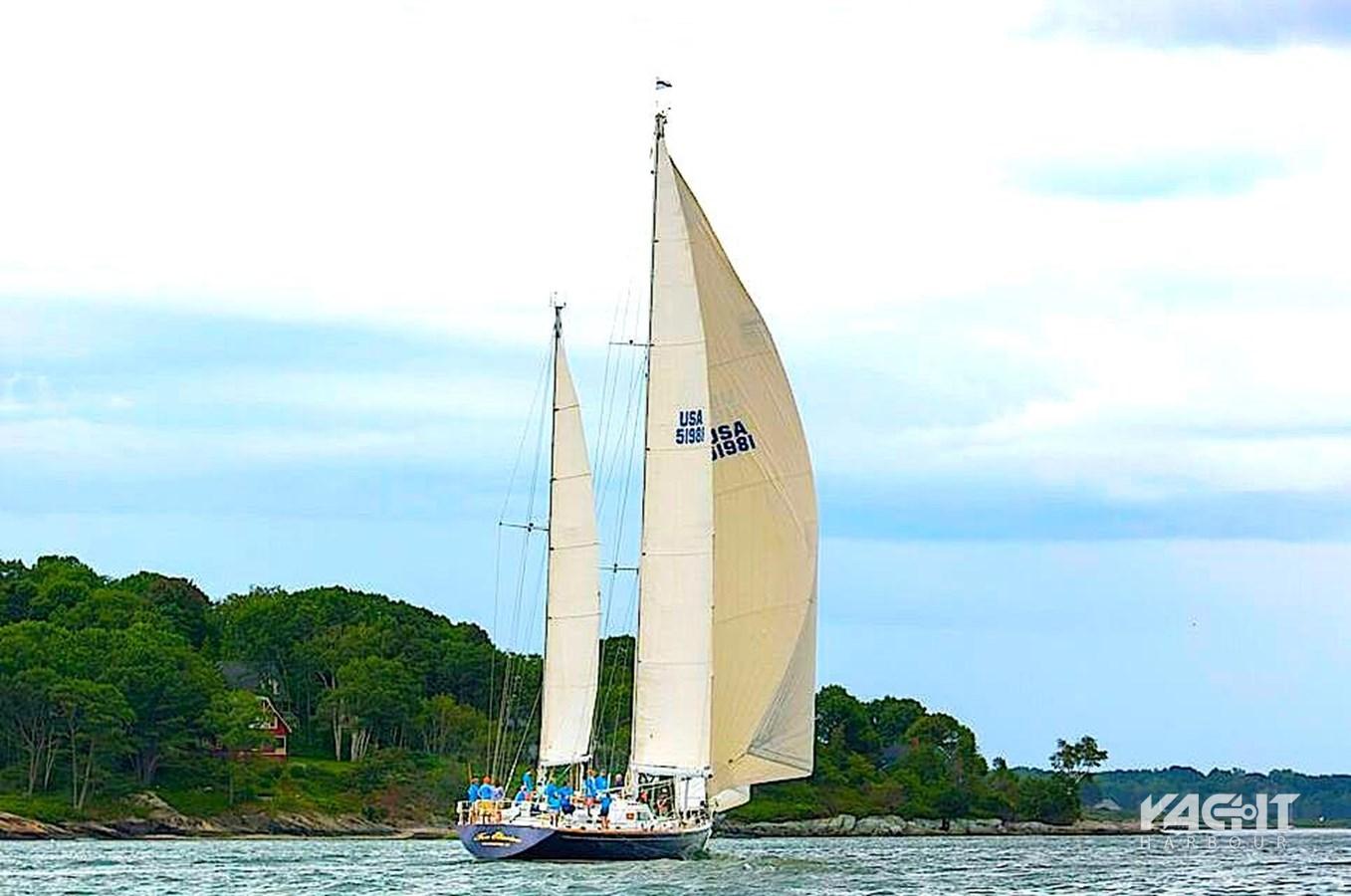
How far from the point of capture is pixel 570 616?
7181cm

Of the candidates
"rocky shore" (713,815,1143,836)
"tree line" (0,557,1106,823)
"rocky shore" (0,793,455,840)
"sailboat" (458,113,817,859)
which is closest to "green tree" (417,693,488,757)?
"tree line" (0,557,1106,823)

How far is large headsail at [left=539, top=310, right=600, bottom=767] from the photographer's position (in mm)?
71812

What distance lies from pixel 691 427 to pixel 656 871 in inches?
447

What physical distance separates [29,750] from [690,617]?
72803 millimetres

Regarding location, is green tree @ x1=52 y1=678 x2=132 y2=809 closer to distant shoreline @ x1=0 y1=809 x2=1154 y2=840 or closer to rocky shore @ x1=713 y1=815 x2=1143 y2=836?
distant shoreline @ x1=0 y1=809 x2=1154 y2=840

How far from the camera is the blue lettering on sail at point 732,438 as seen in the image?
2584 inches

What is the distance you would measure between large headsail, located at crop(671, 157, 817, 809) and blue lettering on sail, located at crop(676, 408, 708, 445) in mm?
300

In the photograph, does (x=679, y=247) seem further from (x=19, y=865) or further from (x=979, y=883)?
(x=19, y=865)

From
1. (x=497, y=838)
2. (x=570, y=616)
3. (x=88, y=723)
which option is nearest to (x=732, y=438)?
(x=570, y=616)

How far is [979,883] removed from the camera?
70.6 m

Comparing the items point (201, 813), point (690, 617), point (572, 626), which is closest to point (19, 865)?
point (572, 626)

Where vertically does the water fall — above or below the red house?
below

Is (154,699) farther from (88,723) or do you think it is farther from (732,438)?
(732,438)

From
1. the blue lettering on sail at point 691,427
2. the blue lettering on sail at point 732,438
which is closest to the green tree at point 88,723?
the blue lettering on sail at point 691,427
